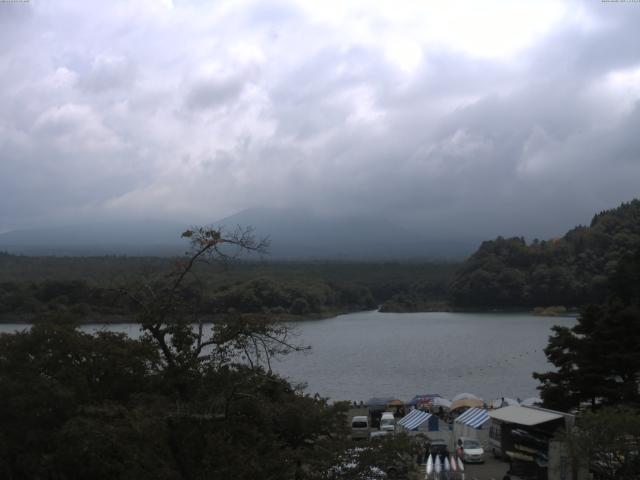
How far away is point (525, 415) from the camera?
10867 millimetres

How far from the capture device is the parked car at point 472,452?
11.5 m

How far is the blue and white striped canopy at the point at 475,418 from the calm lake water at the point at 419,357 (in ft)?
11.7

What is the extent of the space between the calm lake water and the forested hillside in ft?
19.6

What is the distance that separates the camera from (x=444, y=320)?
47062 mm

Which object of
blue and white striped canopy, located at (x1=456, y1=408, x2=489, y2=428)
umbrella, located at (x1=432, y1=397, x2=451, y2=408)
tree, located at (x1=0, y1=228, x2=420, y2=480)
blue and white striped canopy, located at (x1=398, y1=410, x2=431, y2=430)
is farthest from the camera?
umbrella, located at (x1=432, y1=397, x2=451, y2=408)

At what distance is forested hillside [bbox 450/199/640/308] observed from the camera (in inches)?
2036

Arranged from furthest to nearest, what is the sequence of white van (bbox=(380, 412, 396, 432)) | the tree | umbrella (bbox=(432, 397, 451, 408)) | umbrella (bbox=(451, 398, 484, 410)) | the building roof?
umbrella (bbox=(432, 397, 451, 408)), umbrella (bbox=(451, 398, 484, 410)), white van (bbox=(380, 412, 396, 432)), the building roof, the tree

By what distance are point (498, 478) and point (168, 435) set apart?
7.06m

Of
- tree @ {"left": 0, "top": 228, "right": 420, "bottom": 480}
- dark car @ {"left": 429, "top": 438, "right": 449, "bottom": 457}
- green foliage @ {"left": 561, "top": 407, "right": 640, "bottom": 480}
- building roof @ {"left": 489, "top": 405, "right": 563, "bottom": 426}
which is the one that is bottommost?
dark car @ {"left": 429, "top": 438, "right": 449, "bottom": 457}

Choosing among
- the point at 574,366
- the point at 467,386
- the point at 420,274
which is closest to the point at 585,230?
the point at 420,274

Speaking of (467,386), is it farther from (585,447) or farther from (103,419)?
(103,419)

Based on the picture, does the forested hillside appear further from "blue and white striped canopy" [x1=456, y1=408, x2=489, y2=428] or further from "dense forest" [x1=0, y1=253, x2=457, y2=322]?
"blue and white striped canopy" [x1=456, y1=408, x2=489, y2=428]

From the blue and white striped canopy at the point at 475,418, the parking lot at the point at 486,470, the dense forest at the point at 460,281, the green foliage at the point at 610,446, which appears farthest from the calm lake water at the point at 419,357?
the green foliage at the point at 610,446

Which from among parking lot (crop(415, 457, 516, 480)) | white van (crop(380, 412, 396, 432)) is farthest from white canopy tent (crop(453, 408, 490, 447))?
white van (crop(380, 412, 396, 432))
